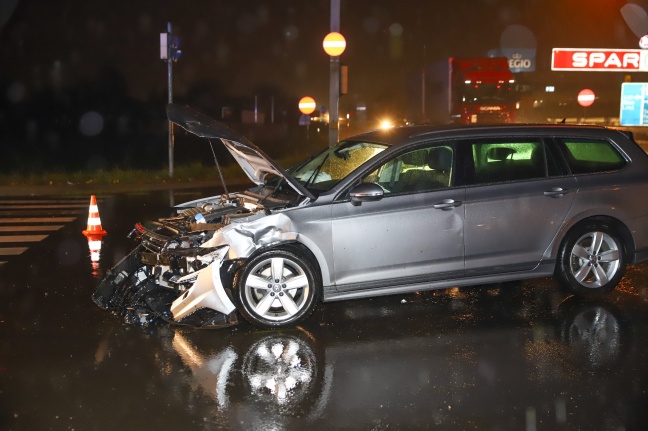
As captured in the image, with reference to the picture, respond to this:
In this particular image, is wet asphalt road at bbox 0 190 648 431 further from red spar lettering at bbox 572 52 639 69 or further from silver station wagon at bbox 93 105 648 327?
red spar lettering at bbox 572 52 639 69

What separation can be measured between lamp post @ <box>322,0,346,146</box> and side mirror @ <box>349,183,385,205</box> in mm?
9994

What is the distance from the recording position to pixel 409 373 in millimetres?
5723

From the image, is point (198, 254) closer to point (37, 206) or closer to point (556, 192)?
point (556, 192)

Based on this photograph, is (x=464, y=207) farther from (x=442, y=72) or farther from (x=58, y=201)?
(x=442, y=72)

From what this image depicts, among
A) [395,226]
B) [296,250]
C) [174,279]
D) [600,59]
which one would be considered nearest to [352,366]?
[296,250]

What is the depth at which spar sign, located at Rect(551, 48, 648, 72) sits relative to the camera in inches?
1542

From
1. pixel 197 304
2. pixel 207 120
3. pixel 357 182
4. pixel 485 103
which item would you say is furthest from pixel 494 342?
pixel 485 103

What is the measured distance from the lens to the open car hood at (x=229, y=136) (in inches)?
273

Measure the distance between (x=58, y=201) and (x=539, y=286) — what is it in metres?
12.5

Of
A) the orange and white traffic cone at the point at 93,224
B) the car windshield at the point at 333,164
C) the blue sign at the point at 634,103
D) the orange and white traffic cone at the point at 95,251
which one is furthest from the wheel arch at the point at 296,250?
the blue sign at the point at 634,103

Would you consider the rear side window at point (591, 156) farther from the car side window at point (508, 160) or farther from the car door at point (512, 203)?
the car side window at point (508, 160)

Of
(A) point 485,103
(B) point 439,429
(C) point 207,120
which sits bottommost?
(B) point 439,429

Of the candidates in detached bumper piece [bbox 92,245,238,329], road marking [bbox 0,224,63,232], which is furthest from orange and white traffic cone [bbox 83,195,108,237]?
detached bumper piece [bbox 92,245,238,329]

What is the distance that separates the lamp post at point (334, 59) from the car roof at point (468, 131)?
8.76 m
